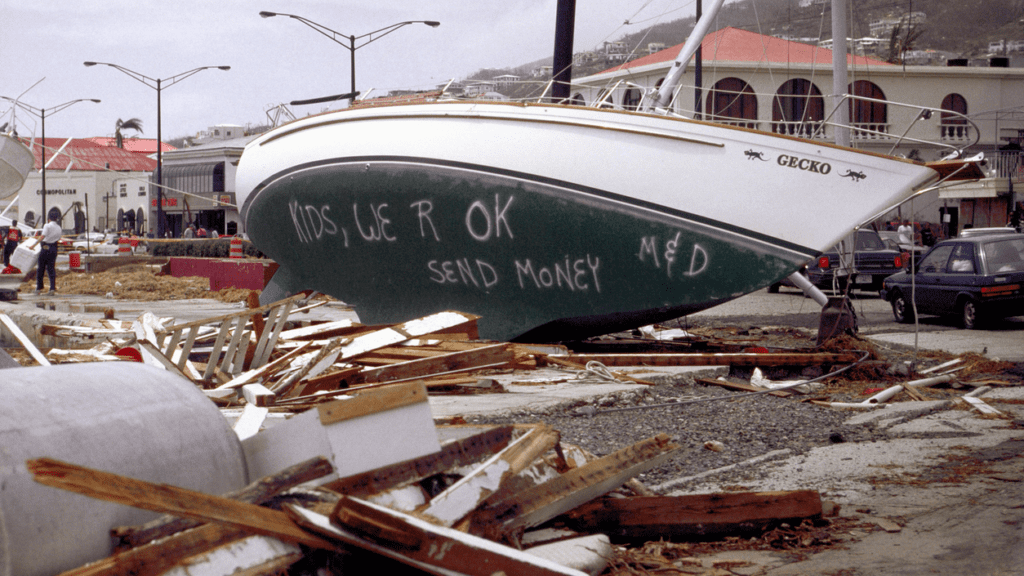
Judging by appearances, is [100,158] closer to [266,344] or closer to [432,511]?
[266,344]

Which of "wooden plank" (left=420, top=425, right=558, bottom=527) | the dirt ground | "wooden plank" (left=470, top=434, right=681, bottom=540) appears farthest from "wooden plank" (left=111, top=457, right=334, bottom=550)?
the dirt ground

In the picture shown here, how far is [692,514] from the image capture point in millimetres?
4578

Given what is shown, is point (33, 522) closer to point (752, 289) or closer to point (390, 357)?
point (390, 357)

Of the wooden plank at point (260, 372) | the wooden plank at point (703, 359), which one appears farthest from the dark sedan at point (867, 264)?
the wooden plank at point (260, 372)

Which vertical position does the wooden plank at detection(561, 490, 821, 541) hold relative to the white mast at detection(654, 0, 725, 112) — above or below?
below

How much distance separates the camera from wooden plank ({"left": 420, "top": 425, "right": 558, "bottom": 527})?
379 centimetres

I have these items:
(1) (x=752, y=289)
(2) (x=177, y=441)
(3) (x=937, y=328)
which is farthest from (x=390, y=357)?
(3) (x=937, y=328)

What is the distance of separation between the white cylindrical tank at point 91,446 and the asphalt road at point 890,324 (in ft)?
26.4

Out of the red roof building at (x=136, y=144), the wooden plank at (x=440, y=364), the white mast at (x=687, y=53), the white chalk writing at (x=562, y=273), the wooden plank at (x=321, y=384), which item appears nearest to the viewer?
the wooden plank at (x=321, y=384)

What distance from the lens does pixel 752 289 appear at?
971 centimetres

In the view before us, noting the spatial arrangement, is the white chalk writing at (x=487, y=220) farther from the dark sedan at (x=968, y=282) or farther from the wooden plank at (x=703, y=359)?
the dark sedan at (x=968, y=282)

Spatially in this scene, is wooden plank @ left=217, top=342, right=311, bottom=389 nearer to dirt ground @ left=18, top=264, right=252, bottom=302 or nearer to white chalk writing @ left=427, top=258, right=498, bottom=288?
white chalk writing @ left=427, top=258, right=498, bottom=288

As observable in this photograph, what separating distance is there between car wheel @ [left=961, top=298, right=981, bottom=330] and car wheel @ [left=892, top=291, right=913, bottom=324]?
1.18m

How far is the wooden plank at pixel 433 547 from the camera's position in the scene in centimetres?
337
